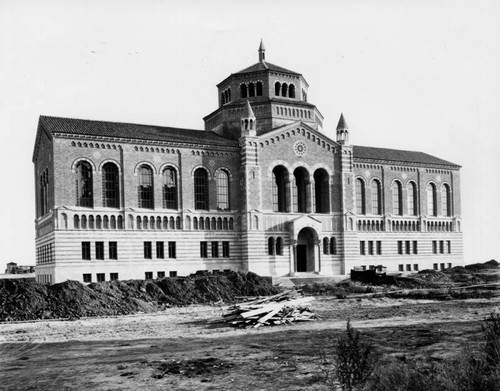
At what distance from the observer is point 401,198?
64.5 meters

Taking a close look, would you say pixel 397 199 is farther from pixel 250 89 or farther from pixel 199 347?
pixel 199 347

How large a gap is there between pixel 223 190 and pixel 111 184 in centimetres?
1092

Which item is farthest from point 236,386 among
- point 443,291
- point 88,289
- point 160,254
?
point 160,254

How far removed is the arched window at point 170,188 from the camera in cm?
5100

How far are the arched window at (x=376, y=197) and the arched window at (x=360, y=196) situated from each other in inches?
63.3

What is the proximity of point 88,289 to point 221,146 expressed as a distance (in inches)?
963

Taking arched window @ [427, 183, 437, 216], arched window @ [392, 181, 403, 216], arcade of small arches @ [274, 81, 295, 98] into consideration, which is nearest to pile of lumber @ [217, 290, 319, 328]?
arcade of small arches @ [274, 81, 295, 98]

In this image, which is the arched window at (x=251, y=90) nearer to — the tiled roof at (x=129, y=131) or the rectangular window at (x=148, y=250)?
the tiled roof at (x=129, y=131)

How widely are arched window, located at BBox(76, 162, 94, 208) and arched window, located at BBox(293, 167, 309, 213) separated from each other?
20.4 m

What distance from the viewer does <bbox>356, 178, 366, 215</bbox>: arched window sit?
61.3m

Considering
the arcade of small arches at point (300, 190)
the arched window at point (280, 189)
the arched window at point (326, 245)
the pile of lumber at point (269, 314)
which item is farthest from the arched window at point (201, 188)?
the pile of lumber at point (269, 314)

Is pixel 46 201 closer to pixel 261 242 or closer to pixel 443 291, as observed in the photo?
pixel 261 242

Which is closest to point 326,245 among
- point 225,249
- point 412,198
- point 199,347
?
point 225,249

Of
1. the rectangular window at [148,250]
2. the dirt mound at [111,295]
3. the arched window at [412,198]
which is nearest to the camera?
the dirt mound at [111,295]
